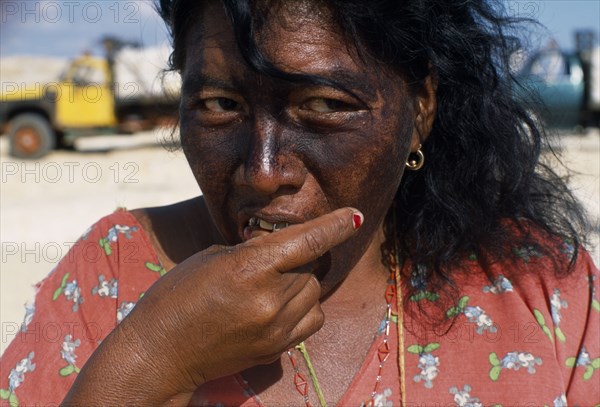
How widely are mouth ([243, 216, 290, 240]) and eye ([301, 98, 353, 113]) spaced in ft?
0.91

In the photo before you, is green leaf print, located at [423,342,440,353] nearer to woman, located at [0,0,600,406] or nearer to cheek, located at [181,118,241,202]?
woman, located at [0,0,600,406]

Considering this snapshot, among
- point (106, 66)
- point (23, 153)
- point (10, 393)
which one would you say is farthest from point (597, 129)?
point (10, 393)

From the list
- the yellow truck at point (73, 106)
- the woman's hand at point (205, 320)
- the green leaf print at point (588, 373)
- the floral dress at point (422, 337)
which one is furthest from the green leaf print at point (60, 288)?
the yellow truck at point (73, 106)

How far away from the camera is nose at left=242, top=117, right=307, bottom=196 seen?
5.49 ft

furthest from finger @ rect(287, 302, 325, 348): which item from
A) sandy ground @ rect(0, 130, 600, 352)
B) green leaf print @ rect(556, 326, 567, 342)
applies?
sandy ground @ rect(0, 130, 600, 352)

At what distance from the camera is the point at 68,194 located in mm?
10258

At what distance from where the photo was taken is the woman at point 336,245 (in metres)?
1.57

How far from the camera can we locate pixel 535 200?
2.39 meters

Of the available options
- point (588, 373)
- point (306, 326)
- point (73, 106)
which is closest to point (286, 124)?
point (306, 326)

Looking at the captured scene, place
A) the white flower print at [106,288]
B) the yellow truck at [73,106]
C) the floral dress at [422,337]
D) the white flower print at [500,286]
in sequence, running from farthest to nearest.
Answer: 1. the yellow truck at [73,106]
2. the white flower print at [500,286]
3. the white flower print at [106,288]
4. the floral dress at [422,337]

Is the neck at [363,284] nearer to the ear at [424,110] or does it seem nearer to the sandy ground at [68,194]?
the ear at [424,110]

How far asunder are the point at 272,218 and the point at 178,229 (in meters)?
0.54

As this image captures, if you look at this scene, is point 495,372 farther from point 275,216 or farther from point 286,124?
point 286,124

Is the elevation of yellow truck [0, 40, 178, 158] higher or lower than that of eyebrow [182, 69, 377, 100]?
lower
